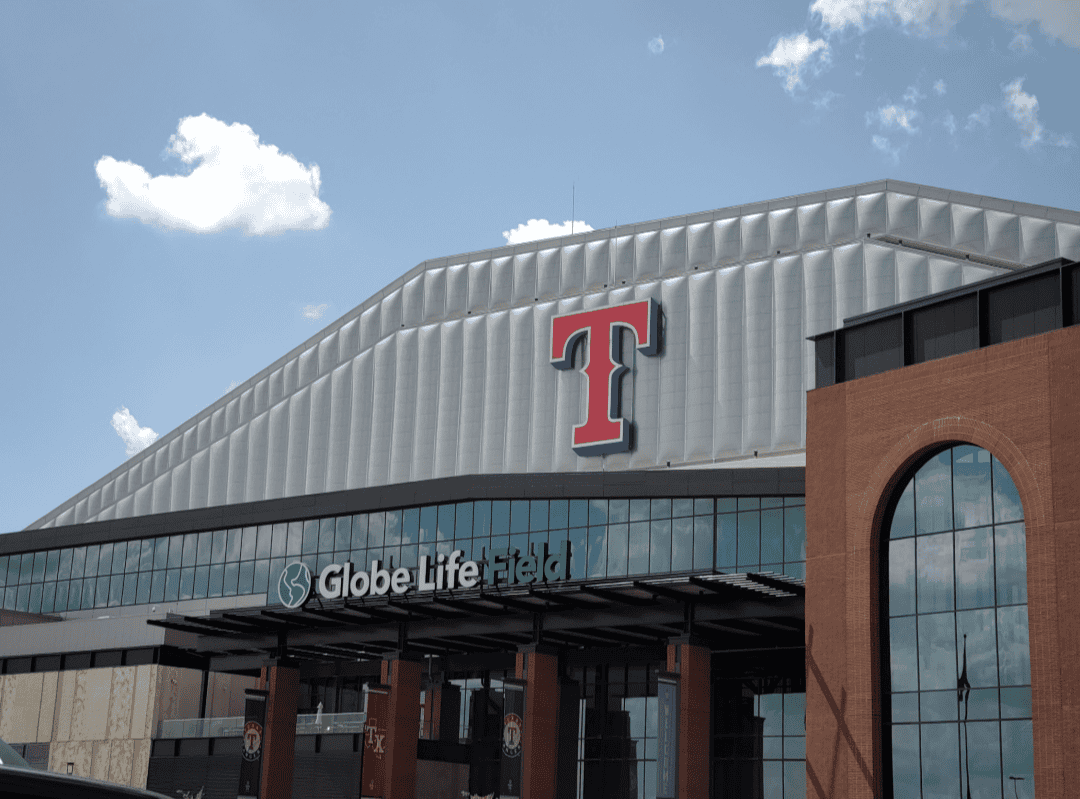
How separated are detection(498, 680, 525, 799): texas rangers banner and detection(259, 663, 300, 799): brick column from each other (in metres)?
12.7

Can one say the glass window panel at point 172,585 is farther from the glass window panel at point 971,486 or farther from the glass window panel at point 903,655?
the glass window panel at point 971,486

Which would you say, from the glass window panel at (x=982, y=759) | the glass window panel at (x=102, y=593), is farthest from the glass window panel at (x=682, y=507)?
the glass window panel at (x=102, y=593)

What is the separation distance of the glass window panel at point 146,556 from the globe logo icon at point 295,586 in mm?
18317

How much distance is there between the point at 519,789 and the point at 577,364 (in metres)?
26.0

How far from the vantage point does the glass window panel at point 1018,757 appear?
31.7m

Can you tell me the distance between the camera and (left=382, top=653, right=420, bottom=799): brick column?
164 feet

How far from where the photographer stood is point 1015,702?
32469 mm

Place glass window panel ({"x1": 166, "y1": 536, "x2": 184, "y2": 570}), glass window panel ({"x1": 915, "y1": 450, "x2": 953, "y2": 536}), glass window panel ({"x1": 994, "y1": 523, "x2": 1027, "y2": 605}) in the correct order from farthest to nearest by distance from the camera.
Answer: glass window panel ({"x1": 166, "y1": 536, "x2": 184, "y2": 570}) < glass window panel ({"x1": 915, "y1": 450, "x2": 953, "y2": 536}) < glass window panel ({"x1": 994, "y1": 523, "x2": 1027, "y2": 605})

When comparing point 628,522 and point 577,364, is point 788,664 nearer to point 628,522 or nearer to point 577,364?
point 628,522

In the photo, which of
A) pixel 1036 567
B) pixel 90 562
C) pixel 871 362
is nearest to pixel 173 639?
pixel 90 562

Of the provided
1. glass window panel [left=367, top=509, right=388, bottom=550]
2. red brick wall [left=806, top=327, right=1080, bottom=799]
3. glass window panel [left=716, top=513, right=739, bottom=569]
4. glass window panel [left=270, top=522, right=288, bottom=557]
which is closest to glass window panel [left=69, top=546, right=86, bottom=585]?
glass window panel [left=270, top=522, right=288, bottom=557]

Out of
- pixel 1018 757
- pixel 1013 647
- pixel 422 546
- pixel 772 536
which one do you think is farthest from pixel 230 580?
pixel 1018 757

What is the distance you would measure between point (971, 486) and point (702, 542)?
1600 cm

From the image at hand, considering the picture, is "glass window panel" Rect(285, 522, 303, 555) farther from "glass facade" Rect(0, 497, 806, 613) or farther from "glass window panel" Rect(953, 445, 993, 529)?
"glass window panel" Rect(953, 445, 993, 529)
